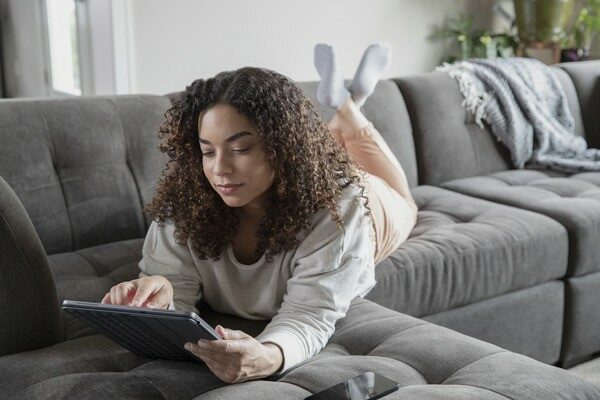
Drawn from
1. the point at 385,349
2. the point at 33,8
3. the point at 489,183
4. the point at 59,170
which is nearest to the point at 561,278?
the point at 489,183

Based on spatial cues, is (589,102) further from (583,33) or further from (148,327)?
(148,327)

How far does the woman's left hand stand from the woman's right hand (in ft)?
0.55

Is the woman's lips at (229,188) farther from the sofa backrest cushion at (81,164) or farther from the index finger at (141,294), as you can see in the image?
the sofa backrest cushion at (81,164)

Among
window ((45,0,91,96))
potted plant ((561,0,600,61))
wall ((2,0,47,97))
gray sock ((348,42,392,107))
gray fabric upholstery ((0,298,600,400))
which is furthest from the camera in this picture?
wall ((2,0,47,97))

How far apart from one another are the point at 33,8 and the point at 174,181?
3.90 m

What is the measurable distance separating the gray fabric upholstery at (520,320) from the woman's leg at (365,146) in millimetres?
390

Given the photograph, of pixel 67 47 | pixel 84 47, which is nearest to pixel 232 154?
pixel 84 47

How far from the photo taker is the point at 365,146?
234 centimetres

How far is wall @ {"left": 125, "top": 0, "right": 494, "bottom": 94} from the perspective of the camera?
3.41 meters

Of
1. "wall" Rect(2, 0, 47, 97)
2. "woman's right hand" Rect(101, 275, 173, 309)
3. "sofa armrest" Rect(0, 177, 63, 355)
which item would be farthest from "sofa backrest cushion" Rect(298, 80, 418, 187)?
"wall" Rect(2, 0, 47, 97)

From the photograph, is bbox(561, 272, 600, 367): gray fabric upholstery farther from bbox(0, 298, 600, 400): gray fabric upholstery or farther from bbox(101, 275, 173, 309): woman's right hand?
bbox(101, 275, 173, 309): woman's right hand

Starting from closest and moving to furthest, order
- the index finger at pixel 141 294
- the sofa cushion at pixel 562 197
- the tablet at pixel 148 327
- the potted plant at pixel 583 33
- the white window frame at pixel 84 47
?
the tablet at pixel 148 327 < the index finger at pixel 141 294 < the sofa cushion at pixel 562 197 < the white window frame at pixel 84 47 < the potted plant at pixel 583 33

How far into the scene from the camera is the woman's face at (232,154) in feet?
4.59

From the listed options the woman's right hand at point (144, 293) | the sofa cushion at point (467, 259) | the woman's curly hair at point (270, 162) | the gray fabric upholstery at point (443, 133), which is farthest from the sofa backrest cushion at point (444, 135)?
the woman's right hand at point (144, 293)
